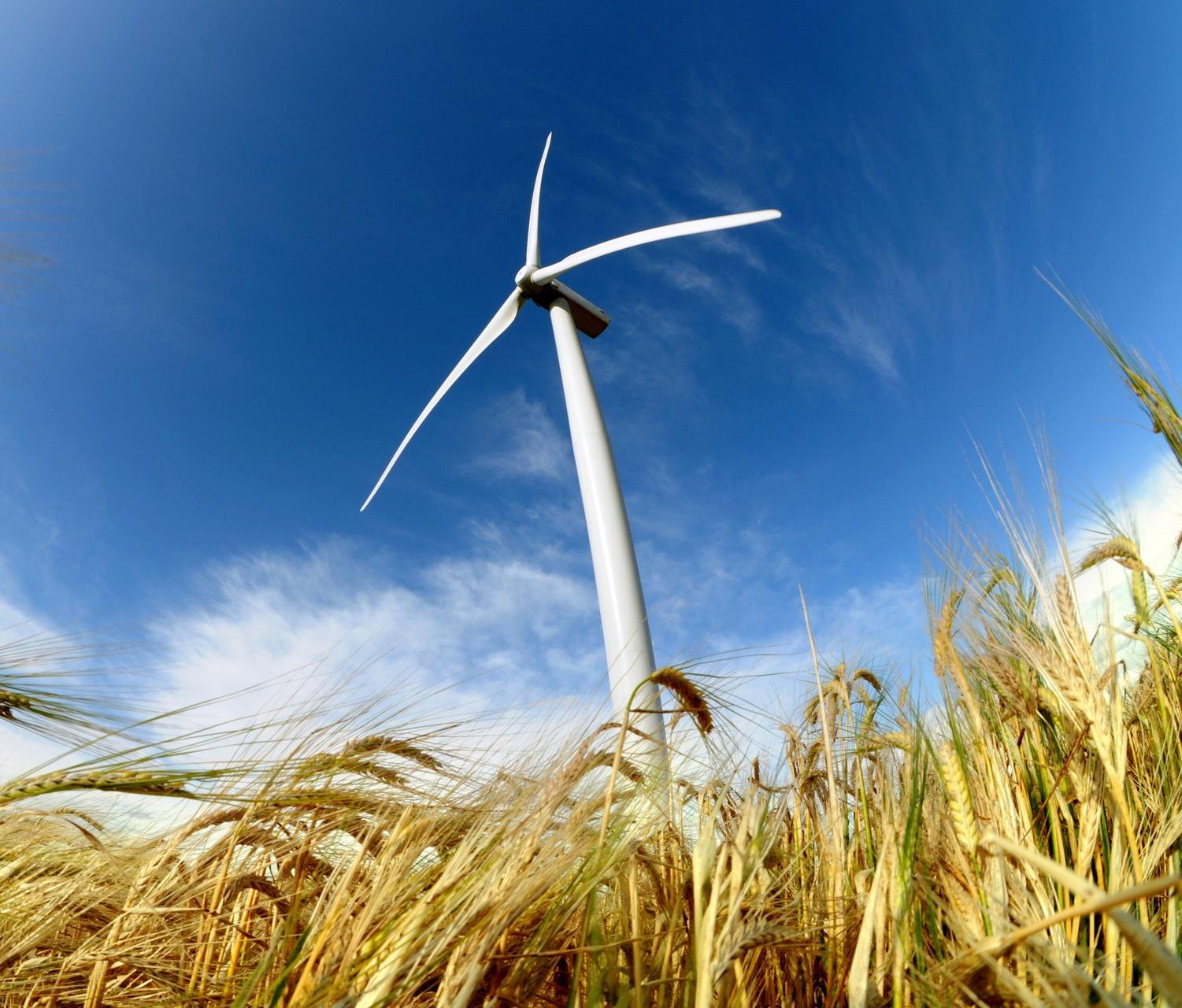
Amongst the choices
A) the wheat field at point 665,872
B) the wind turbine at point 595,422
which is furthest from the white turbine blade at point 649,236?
the wheat field at point 665,872

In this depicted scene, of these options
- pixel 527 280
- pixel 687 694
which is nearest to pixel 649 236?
pixel 527 280

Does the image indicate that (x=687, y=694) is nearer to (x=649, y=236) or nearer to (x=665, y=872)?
(x=665, y=872)

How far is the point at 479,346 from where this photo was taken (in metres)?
11.8

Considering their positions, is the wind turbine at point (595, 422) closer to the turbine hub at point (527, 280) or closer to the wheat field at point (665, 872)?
the turbine hub at point (527, 280)

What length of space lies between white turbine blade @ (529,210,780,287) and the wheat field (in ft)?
28.8

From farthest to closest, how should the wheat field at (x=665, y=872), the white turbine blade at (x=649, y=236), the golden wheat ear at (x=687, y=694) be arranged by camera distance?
A: the white turbine blade at (x=649, y=236), the golden wheat ear at (x=687, y=694), the wheat field at (x=665, y=872)

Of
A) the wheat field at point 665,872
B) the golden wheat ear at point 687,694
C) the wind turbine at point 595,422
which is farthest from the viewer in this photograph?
the wind turbine at point 595,422

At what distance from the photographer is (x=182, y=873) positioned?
2.51 metres

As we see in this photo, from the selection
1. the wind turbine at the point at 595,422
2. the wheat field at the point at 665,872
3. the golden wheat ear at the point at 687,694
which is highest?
the wind turbine at the point at 595,422

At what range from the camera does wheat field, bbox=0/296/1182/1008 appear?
138cm

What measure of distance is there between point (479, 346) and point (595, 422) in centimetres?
321

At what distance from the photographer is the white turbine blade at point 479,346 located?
11.6m

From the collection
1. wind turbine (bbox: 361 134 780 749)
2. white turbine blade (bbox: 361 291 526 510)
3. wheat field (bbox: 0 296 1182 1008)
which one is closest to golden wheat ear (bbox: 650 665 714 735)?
wheat field (bbox: 0 296 1182 1008)

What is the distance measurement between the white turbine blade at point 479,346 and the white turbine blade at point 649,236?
0.61 metres
